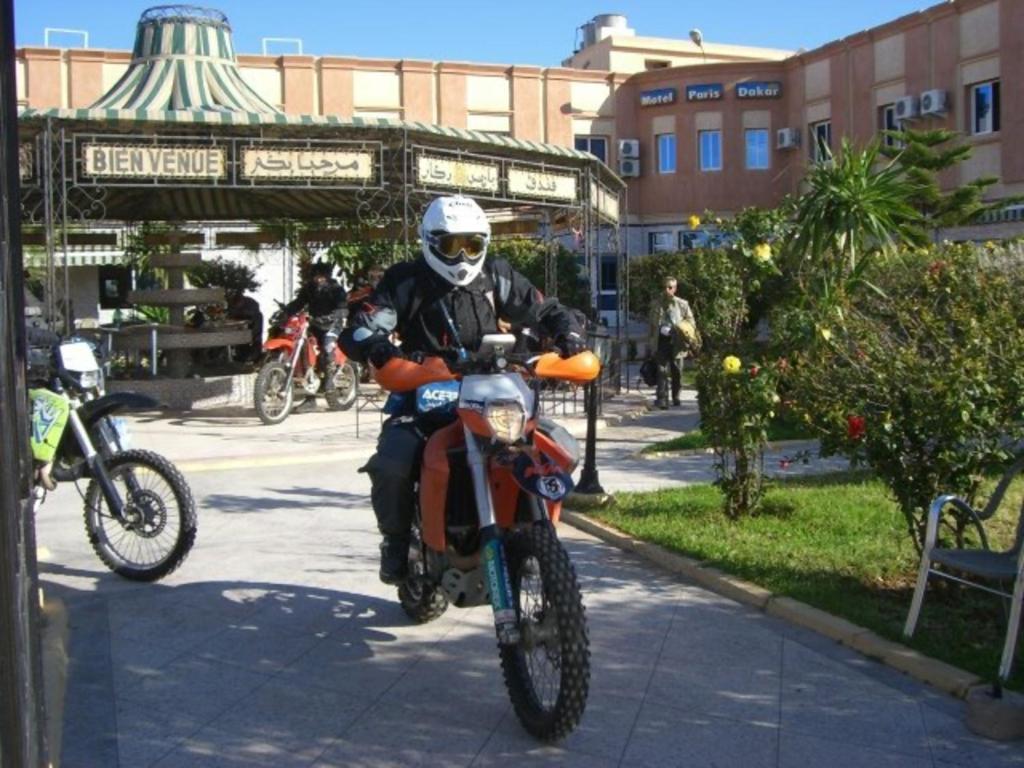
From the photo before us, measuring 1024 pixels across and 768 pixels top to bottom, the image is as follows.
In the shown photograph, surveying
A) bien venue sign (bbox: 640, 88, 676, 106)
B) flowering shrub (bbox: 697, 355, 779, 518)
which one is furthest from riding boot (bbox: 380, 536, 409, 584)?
bien venue sign (bbox: 640, 88, 676, 106)

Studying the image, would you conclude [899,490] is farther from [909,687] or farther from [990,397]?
[909,687]

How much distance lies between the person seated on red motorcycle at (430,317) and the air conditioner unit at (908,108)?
29.4 meters

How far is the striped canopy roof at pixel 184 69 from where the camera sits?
15578 millimetres

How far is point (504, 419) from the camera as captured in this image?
4406 mm

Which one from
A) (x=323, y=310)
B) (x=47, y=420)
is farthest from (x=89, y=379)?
(x=323, y=310)

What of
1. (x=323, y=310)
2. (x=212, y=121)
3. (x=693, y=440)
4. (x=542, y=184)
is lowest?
(x=693, y=440)

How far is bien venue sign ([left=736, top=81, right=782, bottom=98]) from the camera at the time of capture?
127 feet

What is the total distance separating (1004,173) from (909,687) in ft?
91.1

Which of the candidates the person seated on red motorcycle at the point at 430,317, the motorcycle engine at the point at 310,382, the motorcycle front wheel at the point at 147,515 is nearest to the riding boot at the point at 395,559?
the person seated on red motorcycle at the point at 430,317

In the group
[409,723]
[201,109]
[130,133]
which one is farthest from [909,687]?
[201,109]

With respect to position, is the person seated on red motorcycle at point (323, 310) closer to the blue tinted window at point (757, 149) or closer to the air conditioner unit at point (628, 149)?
the air conditioner unit at point (628, 149)

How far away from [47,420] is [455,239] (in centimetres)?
270

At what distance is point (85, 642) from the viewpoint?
18.7 feet

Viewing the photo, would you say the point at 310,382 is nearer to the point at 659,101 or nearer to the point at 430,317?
the point at 430,317
